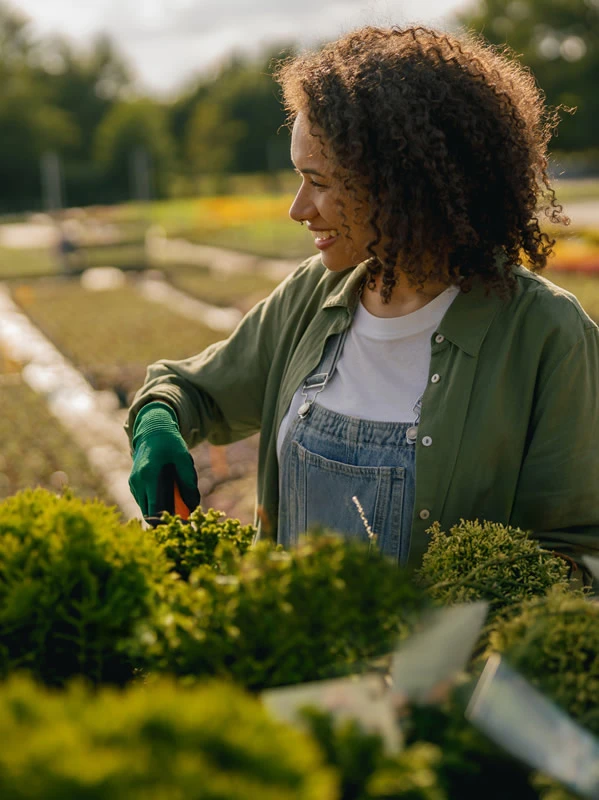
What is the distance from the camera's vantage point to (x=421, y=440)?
168cm

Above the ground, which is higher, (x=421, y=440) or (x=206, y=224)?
(x=421, y=440)

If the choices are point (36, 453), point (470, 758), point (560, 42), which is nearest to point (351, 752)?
point (470, 758)

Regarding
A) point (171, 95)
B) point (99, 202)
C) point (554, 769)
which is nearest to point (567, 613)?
point (554, 769)

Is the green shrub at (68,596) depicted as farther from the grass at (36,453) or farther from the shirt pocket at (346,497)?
the grass at (36,453)

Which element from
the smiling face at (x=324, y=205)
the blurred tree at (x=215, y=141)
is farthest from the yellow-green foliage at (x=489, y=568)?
the blurred tree at (x=215, y=141)

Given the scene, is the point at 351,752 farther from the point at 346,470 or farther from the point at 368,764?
the point at 346,470

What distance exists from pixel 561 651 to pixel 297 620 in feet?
0.85

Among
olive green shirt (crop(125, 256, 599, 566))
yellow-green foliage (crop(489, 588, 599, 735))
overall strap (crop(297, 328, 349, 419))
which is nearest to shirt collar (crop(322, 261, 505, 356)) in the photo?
olive green shirt (crop(125, 256, 599, 566))

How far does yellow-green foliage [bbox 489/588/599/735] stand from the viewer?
85cm

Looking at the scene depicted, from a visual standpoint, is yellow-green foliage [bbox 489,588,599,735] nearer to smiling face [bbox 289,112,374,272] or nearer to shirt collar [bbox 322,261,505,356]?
shirt collar [bbox 322,261,505,356]

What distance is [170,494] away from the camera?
1.73 metres

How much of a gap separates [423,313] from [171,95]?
6520cm

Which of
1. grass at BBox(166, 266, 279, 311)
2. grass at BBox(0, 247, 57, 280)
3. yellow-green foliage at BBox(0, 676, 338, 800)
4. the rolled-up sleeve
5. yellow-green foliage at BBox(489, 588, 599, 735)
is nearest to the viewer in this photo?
yellow-green foliage at BBox(0, 676, 338, 800)

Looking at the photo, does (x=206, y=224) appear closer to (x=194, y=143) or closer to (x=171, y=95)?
(x=194, y=143)
